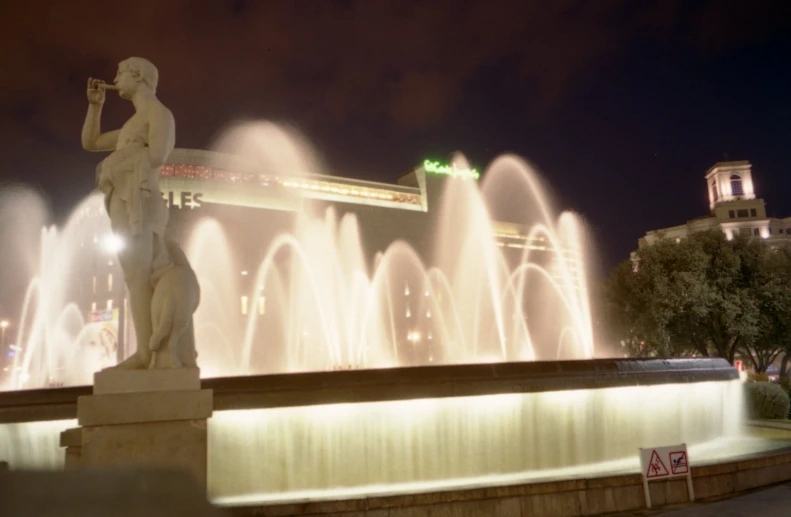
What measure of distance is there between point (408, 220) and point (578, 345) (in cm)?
5763

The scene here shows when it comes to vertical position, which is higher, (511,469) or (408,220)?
(408,220)

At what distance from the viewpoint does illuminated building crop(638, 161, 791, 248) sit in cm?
8862

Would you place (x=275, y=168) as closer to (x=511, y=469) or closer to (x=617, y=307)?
(x=617, y=307)

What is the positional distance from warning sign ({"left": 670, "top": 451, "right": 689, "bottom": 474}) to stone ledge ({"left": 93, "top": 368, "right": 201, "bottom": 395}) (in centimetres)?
600

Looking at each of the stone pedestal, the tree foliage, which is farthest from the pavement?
the tree foliage

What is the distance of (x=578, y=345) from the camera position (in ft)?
137

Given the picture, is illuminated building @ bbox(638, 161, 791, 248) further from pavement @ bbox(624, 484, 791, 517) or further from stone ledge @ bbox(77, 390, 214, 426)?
stone ledge @ bbox(77, 390, 214, 426)

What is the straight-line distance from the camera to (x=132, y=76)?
7.26 m

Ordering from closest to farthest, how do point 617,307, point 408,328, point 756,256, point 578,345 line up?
point 756,256 < point 617,307 < point 578,345 < point 408,328

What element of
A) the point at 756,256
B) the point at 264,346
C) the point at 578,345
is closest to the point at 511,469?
the point at 756,256

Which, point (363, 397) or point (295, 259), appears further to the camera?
point (295, 259)

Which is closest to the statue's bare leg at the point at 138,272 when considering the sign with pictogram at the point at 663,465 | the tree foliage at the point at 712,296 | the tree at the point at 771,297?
the sign with pictogram at the point at 663,465

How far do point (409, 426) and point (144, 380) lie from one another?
385cm

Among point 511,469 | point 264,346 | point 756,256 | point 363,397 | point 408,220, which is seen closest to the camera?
point 363,397
